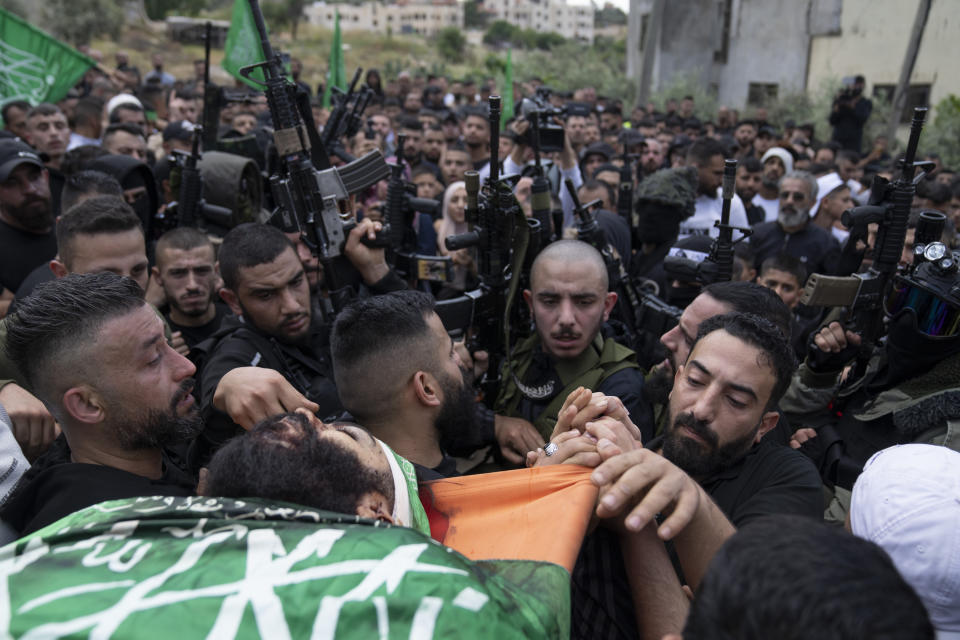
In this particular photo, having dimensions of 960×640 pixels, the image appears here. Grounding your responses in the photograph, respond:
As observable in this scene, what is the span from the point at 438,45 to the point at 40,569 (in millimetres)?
58462

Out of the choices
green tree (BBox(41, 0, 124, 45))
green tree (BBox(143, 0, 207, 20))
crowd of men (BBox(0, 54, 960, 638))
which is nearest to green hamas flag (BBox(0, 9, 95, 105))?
crowd of men (BBox(0, 54, 960, 638))

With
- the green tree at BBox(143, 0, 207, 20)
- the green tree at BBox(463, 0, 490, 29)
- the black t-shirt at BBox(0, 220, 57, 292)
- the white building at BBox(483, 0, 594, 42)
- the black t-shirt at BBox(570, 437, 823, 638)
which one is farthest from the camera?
the white building at BBox(483, 0, 594, 42)

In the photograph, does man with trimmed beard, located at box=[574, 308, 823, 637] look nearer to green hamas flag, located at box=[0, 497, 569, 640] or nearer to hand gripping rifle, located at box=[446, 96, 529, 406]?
green hamas flag, located at box=[0, 497, 569, 640]

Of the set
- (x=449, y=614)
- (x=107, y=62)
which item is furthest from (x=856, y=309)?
(x=107, y=62)

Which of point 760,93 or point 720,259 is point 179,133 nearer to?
point 720,259

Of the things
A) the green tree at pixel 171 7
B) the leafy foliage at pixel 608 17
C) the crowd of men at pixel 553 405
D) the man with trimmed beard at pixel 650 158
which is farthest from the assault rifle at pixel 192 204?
the leafy foliage at pixel 608 17

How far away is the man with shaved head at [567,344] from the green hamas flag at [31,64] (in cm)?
723

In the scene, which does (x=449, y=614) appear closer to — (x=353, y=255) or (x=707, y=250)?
(x=353, y=255)

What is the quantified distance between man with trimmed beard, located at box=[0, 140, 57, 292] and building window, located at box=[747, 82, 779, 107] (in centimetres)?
2248

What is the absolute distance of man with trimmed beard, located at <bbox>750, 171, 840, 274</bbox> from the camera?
6145 millimetres

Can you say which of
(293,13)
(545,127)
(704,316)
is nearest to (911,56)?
(545,127)

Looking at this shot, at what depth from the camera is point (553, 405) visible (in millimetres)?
3158

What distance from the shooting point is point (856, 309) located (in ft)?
11.6

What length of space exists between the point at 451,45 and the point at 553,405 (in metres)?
56.7
